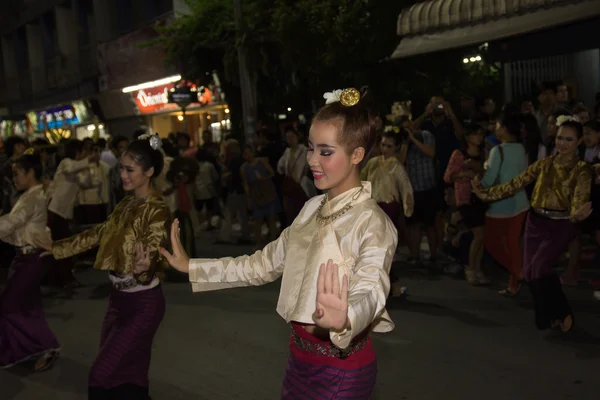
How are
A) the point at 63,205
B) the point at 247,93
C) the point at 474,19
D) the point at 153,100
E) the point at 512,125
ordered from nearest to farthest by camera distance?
1. the point at 512,125
2. the point at 63,205
3. the point at 474,19
4. the point at 247,93
5. the point at 153,100

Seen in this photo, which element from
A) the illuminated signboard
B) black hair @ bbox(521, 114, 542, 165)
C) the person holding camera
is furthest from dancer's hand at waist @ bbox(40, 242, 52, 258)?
the illuminated signboard

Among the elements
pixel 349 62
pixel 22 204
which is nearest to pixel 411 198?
pixel 22 204

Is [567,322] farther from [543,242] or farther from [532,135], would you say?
[532,135]

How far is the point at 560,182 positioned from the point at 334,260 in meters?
4.03

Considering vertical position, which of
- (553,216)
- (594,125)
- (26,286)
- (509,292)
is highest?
(594,125)

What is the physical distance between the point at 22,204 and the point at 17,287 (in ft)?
2.36

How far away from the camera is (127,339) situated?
4465 mm

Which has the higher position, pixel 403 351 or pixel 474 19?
pixel 474 19

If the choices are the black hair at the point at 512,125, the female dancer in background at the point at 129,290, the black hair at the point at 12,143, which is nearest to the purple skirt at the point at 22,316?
the female dancer in background at the point at 129,290

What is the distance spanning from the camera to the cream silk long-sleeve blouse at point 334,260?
2.69 meters

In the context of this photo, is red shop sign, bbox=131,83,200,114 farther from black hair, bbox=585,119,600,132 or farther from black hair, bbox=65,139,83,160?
black hair, bbox=585,119,600,132

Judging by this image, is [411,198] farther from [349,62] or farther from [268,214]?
[349,62]

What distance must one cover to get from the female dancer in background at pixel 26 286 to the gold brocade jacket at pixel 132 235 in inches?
67.8

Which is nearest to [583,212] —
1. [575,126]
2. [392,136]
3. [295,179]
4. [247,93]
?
[575,126]
